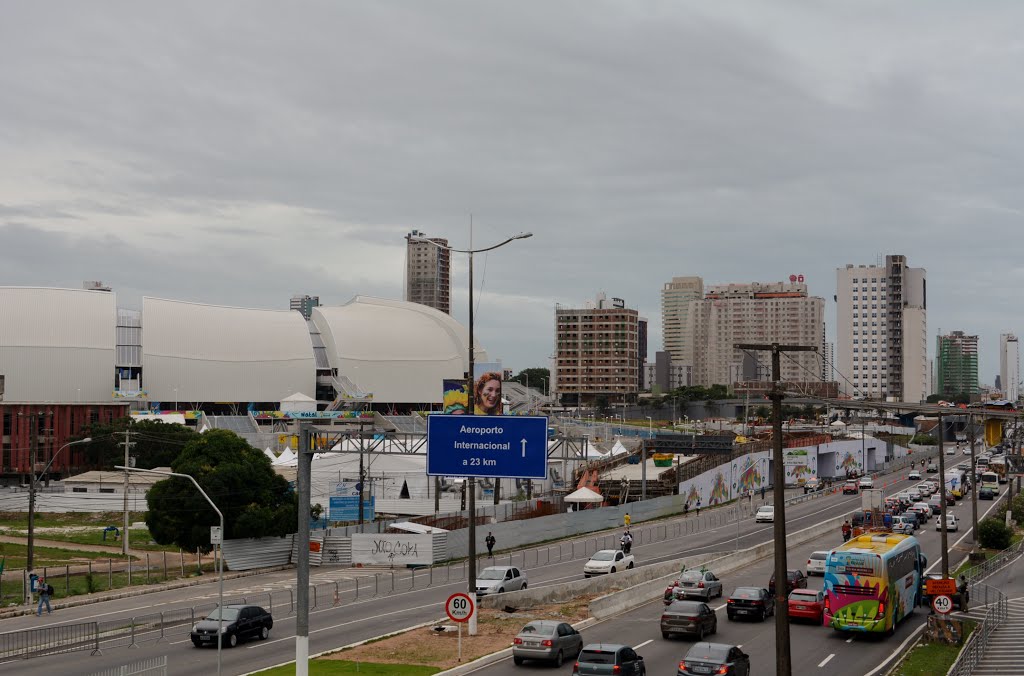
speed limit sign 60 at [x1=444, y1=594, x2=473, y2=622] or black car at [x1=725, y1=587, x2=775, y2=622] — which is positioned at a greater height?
speed limit sign 60 at [x1=444, y1=594, x2=473, y2=622]

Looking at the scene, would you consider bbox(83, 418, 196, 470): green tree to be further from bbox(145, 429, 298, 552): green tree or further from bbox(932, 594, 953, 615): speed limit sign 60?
bbox(932, 594, 953, 615): speed limit sign 60

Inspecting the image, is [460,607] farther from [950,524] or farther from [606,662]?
[950,524]

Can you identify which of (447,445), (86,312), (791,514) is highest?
(86,312)

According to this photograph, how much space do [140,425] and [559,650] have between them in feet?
308

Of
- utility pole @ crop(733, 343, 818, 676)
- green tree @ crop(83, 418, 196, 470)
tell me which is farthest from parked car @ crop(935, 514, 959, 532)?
green tree @ crop(83, 418, 196, 470)

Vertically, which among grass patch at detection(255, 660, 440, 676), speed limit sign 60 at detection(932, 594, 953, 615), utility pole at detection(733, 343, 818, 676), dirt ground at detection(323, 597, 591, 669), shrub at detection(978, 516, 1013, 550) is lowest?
shrub at detection(978, 516, 1013, 550)

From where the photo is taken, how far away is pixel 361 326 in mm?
190250

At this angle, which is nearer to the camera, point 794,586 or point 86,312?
point 794,586

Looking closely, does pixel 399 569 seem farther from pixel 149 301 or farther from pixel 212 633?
pixel 149 301

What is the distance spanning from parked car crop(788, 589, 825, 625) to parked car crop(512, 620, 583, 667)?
10.7m

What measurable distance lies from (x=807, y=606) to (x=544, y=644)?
12.2 meters

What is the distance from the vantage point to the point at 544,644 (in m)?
28.5

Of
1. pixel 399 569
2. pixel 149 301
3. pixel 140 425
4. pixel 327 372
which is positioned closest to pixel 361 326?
pixel 327 372

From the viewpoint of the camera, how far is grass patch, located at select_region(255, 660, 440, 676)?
27.2 meters
